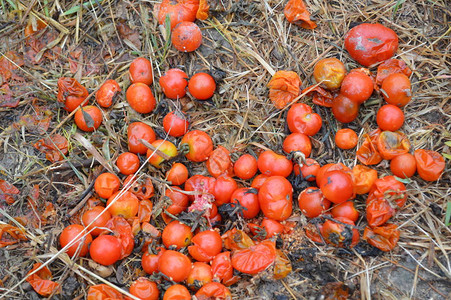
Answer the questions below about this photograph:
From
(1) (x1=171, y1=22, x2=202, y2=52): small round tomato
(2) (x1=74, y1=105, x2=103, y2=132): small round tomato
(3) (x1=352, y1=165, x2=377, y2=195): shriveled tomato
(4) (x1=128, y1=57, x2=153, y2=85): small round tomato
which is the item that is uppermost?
(1) (x1=171, y1=22, x2=202, y2=52): small round tomato

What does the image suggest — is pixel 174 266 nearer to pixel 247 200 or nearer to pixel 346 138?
pixel 247 200

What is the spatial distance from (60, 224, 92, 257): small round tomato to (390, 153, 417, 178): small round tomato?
10.9 ft

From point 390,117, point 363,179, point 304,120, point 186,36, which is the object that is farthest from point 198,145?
point 390,117

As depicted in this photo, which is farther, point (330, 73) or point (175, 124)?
point (175, 124)

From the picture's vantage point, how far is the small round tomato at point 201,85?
4.71m

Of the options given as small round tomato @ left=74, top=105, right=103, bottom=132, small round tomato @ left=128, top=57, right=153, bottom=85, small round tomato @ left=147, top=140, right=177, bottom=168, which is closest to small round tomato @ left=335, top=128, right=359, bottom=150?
small round tomato @ left=147, top=140, right=177, bottom=168

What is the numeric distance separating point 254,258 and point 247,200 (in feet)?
2.14

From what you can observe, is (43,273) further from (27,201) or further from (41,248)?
(27,201)

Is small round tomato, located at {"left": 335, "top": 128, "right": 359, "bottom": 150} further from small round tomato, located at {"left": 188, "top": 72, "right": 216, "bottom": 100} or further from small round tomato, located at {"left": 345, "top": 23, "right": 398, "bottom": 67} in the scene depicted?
small round tomato, located at {"left": 188, "top": 72, "right": 216, "bottom": 100}

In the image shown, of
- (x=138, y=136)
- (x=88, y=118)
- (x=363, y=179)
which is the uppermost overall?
(x=88, y=118)

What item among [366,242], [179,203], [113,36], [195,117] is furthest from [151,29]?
[366,242]

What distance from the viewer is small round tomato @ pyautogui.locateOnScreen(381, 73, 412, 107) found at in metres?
4.30

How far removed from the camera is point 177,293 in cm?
375

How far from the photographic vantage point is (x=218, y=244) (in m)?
4.09
